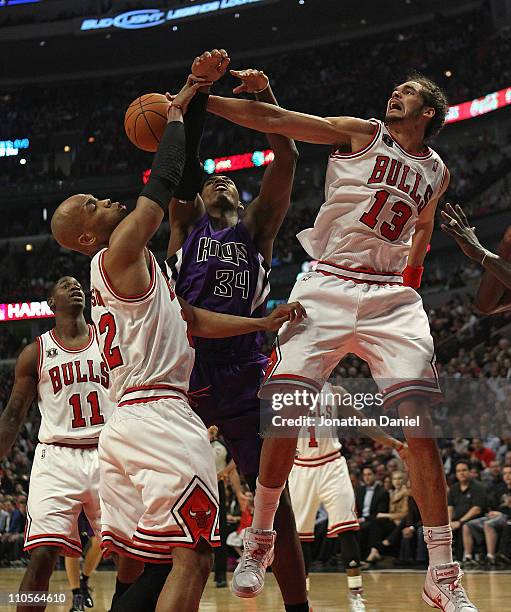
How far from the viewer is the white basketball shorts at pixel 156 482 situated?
4090 mm

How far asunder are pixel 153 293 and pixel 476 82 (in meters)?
23.7

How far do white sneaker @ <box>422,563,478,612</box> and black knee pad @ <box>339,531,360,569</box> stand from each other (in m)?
4.53

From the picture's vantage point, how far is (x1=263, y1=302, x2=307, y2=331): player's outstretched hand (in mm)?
4816

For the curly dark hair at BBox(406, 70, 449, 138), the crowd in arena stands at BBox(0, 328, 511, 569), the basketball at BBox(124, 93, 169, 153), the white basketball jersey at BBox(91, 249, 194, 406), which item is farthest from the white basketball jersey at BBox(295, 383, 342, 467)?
the white basketball jersey at BBox(91, 249, 194, 406)

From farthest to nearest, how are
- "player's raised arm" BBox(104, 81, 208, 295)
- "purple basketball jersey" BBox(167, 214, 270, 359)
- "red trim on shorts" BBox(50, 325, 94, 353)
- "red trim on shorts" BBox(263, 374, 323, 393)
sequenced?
"red trim on shorts" BBox(50, 325, 94, 353) → "purple basketball jersey" BBox(167, 214, 270, 359) → "red trim on shorts" BBox(263, 374, 323, 393) → "player's raised arm" BBox(104, 81, 208, 295)

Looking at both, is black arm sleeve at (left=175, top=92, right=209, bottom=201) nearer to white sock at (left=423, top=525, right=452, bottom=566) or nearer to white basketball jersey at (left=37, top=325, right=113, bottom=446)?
white basketball jersey at (left=37, top=325, right=113, bottom=446)

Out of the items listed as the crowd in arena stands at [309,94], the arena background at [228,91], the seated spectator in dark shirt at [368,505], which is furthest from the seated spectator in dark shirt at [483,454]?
the crowd in arena stands at [309,94]

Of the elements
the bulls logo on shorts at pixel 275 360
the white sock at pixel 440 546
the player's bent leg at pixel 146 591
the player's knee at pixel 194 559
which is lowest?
the player's bent leg at pixel 146 591

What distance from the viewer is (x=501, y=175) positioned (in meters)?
24.3

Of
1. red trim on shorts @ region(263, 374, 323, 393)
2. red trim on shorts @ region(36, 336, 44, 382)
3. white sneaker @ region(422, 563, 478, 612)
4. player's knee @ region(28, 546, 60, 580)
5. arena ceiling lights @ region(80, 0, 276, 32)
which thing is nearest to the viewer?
white sneaker @ region(422, 563, 478, 612)

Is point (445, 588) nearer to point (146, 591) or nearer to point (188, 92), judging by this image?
point (146, 591)

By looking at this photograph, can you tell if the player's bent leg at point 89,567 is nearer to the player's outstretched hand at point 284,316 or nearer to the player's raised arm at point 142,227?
the player's outstretched hand at point 284,316

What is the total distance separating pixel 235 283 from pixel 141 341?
4.30 ft

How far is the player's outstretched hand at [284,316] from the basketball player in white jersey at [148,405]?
1.62 feet
